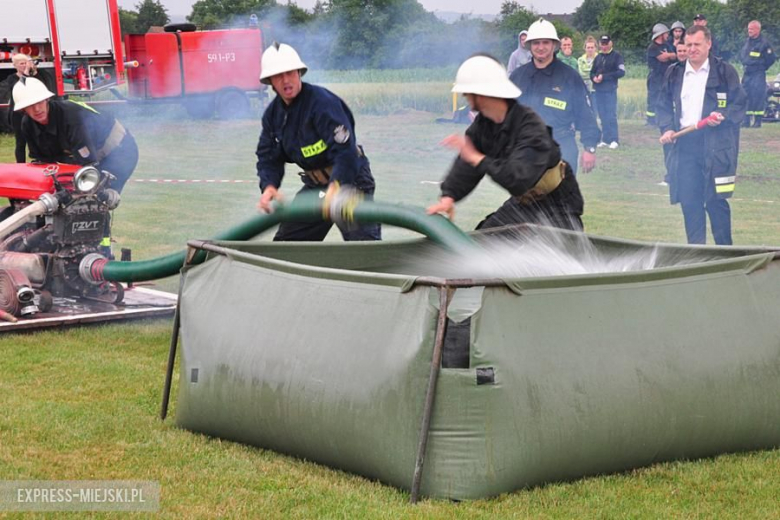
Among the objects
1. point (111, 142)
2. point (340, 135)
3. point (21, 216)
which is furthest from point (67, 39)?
point (340, 135)

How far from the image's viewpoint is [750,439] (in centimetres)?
530

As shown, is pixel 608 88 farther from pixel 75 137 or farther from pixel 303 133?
pixel 303 133

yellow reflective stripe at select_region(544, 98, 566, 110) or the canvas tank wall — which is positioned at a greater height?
yellow reflective stripe at select_region(544, 98, 566, 110)

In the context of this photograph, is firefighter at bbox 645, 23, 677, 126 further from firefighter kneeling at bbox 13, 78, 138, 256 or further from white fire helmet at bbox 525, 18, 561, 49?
firefighter kneeling at bbox 13, 78, 138, 256

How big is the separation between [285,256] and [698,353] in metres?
2.30

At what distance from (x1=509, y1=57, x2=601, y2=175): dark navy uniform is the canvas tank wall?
15.1 ft

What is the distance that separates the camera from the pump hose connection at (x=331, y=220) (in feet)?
19.0

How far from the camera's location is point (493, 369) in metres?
4.60

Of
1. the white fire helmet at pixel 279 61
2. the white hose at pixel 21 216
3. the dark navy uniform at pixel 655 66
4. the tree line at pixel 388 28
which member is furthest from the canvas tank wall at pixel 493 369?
the dark navy uniform at pixel 655 66

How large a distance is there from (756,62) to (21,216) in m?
18.2

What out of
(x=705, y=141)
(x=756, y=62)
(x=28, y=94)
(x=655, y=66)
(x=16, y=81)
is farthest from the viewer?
(x=756, y=62)

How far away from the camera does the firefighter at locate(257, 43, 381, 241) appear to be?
7.13 m

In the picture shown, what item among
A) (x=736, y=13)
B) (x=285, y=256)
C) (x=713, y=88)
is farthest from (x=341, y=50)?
(x=736, y=13)

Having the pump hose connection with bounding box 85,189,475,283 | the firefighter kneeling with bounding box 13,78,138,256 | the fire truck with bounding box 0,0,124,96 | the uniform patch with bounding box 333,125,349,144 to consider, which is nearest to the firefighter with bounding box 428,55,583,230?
the pump hose connection with bounding box 85,189,475,283
